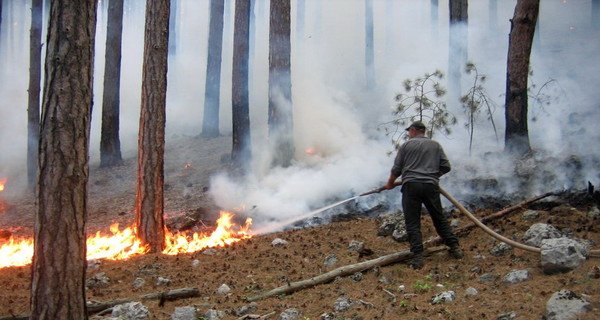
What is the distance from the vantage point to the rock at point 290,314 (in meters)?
5.02

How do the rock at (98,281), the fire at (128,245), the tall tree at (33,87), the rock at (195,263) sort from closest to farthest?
the rock at (98,281) < the rock at (195,263) < the fire at (128,245) < the tall tree at (33,87)

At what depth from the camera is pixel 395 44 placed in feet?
84.0

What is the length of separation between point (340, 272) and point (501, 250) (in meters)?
2.25

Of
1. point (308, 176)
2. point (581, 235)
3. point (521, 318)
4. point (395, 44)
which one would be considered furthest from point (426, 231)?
point (395, 44)

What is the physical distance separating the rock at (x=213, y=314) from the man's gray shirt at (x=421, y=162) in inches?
122

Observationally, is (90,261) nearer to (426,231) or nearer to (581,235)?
(426,231)

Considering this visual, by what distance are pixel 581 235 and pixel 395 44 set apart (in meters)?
20.6

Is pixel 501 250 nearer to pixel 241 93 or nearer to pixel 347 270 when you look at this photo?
pixel 347 270

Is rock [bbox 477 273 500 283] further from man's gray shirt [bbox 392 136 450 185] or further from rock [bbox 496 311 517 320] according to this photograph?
man's gray shirt [bbox 392 136 450 185]

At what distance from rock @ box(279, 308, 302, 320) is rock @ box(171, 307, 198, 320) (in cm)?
99

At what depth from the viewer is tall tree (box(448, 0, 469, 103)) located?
14562mm

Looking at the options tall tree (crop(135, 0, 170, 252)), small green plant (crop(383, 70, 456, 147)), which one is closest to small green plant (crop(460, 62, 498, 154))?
small green plant (crop(383, 70, 456, 147))

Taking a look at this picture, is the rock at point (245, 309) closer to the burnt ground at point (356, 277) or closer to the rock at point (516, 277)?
the burnt ground at point (356, 277)

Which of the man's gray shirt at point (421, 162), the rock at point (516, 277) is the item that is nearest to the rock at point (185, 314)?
the man's gray shirt at point (421, 162)
